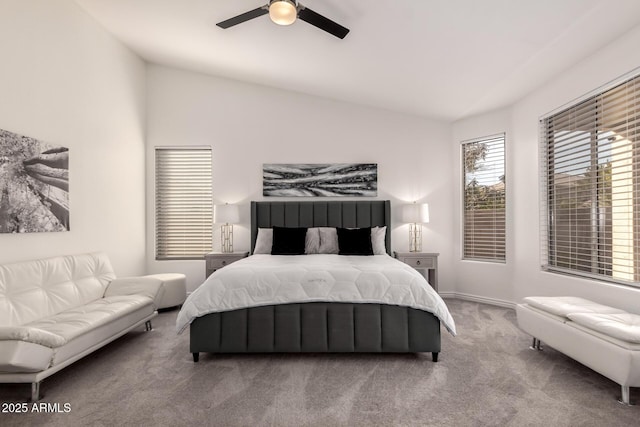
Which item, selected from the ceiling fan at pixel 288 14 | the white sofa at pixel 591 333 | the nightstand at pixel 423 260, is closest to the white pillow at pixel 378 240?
the nightstand at pixel 423 260

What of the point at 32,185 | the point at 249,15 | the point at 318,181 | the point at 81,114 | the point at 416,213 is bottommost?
the point at 416,213

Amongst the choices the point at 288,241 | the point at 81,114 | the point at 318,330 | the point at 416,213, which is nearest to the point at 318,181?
the point at 288,241

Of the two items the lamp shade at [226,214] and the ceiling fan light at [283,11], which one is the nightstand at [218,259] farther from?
the ceiling fan light at [283,11]

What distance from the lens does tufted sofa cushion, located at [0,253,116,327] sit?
255 centimetres

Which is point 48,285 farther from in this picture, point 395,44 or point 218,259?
point 395,44

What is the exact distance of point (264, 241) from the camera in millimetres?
4449

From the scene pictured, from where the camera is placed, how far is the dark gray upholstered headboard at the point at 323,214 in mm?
4879

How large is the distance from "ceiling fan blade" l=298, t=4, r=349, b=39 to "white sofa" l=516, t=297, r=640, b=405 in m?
2.76

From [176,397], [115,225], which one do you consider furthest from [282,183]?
[176,397]

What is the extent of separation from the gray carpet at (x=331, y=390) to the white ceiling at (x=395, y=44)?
2686 mm

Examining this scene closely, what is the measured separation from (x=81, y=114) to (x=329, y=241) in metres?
3.17

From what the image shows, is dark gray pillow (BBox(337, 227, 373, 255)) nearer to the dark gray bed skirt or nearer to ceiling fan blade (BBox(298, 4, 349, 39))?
the dark gray bed skirt

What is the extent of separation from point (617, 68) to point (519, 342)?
2.54 metres

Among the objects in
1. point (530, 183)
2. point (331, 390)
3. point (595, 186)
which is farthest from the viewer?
point (530, 183)
